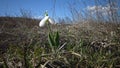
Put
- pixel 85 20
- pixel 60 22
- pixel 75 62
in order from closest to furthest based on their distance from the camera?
pixel 75 62, pixel 85 20, pixel 60 22

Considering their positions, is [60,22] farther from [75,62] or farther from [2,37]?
[75,62]

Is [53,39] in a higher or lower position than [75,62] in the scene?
higher

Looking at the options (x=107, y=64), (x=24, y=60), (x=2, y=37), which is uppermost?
(x=2, y=37)

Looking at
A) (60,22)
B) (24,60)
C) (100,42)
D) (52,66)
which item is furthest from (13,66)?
(60,22)

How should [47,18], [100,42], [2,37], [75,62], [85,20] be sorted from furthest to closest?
1. [85,20]
2. [2,37]
3. [100,42]
4. [47,18]
5. [75,62]

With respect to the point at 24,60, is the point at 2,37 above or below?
above

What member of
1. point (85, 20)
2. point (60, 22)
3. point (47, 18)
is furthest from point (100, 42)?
point (60, 22)

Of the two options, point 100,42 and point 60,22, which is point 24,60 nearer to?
point 100,42

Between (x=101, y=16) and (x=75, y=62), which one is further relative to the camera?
(x=101, y=16)

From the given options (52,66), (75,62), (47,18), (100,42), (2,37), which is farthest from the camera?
(2,37)
